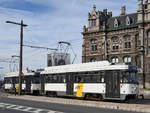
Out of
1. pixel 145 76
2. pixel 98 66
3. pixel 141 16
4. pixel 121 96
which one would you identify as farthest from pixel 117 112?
pixel 141 16

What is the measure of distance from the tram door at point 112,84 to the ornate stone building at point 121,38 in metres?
23.1

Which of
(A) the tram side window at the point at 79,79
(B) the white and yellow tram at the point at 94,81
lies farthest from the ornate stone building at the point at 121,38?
(A) the tram side window at the point at 79,79

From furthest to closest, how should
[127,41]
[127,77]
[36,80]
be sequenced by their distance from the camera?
[127,41] → [36,80] → [127,77]

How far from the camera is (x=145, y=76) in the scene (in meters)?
43.5

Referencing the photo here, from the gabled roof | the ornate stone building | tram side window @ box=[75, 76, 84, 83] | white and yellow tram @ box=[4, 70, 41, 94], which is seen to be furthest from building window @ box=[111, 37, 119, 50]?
tram side window @ box=[75, 76, 84, 83]

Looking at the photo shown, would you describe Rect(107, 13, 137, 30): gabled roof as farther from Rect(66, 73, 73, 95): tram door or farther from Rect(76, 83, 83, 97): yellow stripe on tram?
Rect(76, 83, 83, 97): yellow stripe on tram

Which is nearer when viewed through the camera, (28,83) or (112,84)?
(112,84)

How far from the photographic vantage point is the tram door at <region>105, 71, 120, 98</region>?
68.6 ft

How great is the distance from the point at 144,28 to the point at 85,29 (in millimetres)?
14113

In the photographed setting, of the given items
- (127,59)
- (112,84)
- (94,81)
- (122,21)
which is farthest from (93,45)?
(112,84)

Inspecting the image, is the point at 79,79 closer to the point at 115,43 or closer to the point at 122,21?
the point at 115,43

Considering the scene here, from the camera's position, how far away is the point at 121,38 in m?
49.2

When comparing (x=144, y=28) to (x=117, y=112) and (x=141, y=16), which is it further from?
(x=117, y=112)

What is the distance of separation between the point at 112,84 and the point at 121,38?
95.2ft
